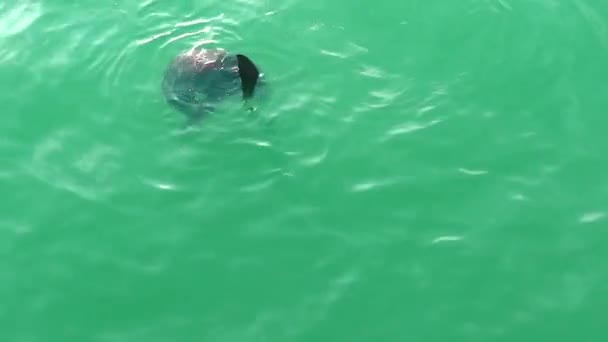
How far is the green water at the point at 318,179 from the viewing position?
364 inches

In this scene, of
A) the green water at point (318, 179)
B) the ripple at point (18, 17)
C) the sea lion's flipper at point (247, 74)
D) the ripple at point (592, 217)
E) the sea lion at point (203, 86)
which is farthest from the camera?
the ripple at point (18, 17)

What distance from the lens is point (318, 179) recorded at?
1052 centimetres

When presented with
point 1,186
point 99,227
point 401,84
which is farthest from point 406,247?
point 1,186

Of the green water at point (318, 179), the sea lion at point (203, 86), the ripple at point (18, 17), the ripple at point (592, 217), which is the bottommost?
the ripple at point (592, 217)

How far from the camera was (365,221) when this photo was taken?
10.0 metres

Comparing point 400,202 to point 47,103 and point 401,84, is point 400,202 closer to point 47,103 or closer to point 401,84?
point 401,84

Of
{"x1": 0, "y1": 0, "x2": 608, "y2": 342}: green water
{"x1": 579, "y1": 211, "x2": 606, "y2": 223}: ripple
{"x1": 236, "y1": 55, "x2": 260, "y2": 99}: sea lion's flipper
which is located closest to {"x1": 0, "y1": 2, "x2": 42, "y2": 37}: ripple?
{"x1": 0, "y1": 0, "x2": 608, "y2": 342}: green water

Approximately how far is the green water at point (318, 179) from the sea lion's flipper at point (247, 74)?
1.15ft

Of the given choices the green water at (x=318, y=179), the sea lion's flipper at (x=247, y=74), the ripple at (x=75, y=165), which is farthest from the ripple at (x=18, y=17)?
the sea lion's flipper at (x=247, y=74)

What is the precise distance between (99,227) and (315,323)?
3.34 meters

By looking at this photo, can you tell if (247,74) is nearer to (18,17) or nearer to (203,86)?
(203,86)

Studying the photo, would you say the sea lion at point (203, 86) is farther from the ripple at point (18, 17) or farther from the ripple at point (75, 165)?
the ripple at point (18, 17)

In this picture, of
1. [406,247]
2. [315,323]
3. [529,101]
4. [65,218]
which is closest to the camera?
[315,323]

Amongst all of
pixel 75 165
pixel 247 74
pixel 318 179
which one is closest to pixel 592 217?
pixel 318 179
